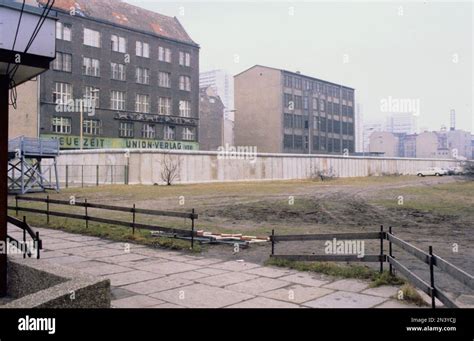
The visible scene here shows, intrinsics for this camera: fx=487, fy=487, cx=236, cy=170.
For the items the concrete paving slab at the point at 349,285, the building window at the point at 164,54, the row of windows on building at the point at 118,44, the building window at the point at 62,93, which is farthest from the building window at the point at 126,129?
the concrete paving slab at the point at 349,285

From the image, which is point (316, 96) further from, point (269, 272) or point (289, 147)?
point (269, 272)

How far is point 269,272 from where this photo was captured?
10.1 meters

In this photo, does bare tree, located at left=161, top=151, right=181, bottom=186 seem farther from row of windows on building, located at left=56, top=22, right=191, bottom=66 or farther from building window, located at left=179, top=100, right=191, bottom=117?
building window, located at left=179, top=100, right=191, bottom=117

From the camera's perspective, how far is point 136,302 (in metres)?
7.72

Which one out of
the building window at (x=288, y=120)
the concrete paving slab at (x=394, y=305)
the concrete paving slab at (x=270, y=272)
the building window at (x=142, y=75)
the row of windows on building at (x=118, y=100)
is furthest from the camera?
the building window at (x=288, y=120)

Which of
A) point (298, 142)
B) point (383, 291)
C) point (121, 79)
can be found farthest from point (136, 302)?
point (298, 142)

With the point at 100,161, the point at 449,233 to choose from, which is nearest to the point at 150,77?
the point at 100,161

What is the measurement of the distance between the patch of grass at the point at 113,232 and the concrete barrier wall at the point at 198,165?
24104mm

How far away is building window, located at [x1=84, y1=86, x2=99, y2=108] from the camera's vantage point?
2405 inches

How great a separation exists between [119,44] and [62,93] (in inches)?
440

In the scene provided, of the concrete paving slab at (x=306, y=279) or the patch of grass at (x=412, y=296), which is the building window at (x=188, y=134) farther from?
the patch of grass at (x=412, y=296)

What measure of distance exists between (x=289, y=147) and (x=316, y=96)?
14.5m

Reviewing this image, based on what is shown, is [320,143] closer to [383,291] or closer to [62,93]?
[62,93]

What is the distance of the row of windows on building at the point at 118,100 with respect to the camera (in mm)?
58469
